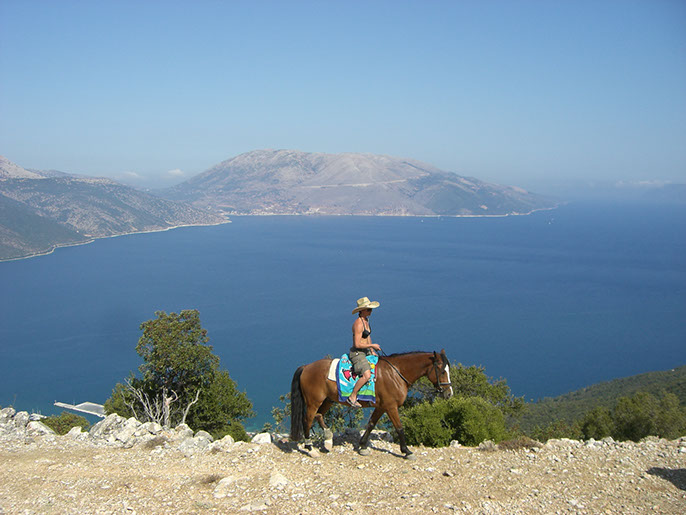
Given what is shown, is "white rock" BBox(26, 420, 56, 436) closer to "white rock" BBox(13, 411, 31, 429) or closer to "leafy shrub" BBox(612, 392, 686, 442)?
"white rock" BBox(13, 411, 31, 429)

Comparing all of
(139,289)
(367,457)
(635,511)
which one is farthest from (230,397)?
(139,289)

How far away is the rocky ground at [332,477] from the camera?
707 centimetres

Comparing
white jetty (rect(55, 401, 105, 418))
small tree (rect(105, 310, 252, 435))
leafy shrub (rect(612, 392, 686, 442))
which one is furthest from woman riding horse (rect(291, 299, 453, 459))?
white jetty (rect(55, 401, 105, 418))

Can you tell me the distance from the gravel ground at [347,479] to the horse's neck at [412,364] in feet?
4.93

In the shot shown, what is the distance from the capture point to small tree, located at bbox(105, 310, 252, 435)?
16.8 metres

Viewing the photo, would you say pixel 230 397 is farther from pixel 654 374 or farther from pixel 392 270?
pixel 392 270

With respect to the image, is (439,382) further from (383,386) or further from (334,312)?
(334,312)

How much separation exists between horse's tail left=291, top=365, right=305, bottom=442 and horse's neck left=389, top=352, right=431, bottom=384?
6.12ft

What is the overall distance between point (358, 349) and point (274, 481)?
264 centimetres

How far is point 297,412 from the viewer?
9.54 meters

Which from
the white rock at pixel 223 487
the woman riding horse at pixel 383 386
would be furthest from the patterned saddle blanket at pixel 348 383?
the white rock at pixel 223 487

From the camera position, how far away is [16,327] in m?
89.3

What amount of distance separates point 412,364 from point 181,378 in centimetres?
1111

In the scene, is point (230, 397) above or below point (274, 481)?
below
